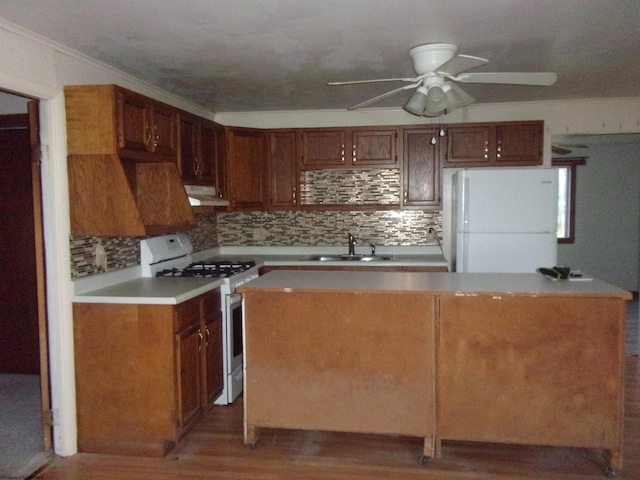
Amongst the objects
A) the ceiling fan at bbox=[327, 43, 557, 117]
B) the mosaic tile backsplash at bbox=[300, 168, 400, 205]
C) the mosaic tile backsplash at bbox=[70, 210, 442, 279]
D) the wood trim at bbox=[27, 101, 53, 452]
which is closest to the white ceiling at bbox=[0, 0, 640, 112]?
the ceiling fan at bbox=[327, 43, 557, 117]

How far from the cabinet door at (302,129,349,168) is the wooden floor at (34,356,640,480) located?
253 centimetres

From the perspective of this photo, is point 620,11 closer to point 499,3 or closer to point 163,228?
point 499,3

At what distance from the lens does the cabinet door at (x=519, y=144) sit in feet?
15.1

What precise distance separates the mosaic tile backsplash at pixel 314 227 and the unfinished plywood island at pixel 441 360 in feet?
6.91

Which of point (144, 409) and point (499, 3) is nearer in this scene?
point (499, 3)

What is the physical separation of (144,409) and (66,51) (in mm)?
2038

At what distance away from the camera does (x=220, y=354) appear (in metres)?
3.58

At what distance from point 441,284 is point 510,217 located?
5.43ft

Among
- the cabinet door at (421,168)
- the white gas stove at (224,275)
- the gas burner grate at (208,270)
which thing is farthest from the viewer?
the cabinet door at (421,168)

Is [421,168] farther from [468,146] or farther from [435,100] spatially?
[435,100]

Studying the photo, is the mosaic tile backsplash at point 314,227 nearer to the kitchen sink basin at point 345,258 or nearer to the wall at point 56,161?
the kitchen sink basin at point 345,258

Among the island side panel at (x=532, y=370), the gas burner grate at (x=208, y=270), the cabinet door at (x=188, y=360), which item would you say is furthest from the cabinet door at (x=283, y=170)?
the island side panel at (x=532, y=370)

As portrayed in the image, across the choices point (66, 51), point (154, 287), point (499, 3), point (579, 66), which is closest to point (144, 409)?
point (154, 287)

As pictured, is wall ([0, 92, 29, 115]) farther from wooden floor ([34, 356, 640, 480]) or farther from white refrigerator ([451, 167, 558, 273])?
white refrigerator ([451, 167, 558, 273])
